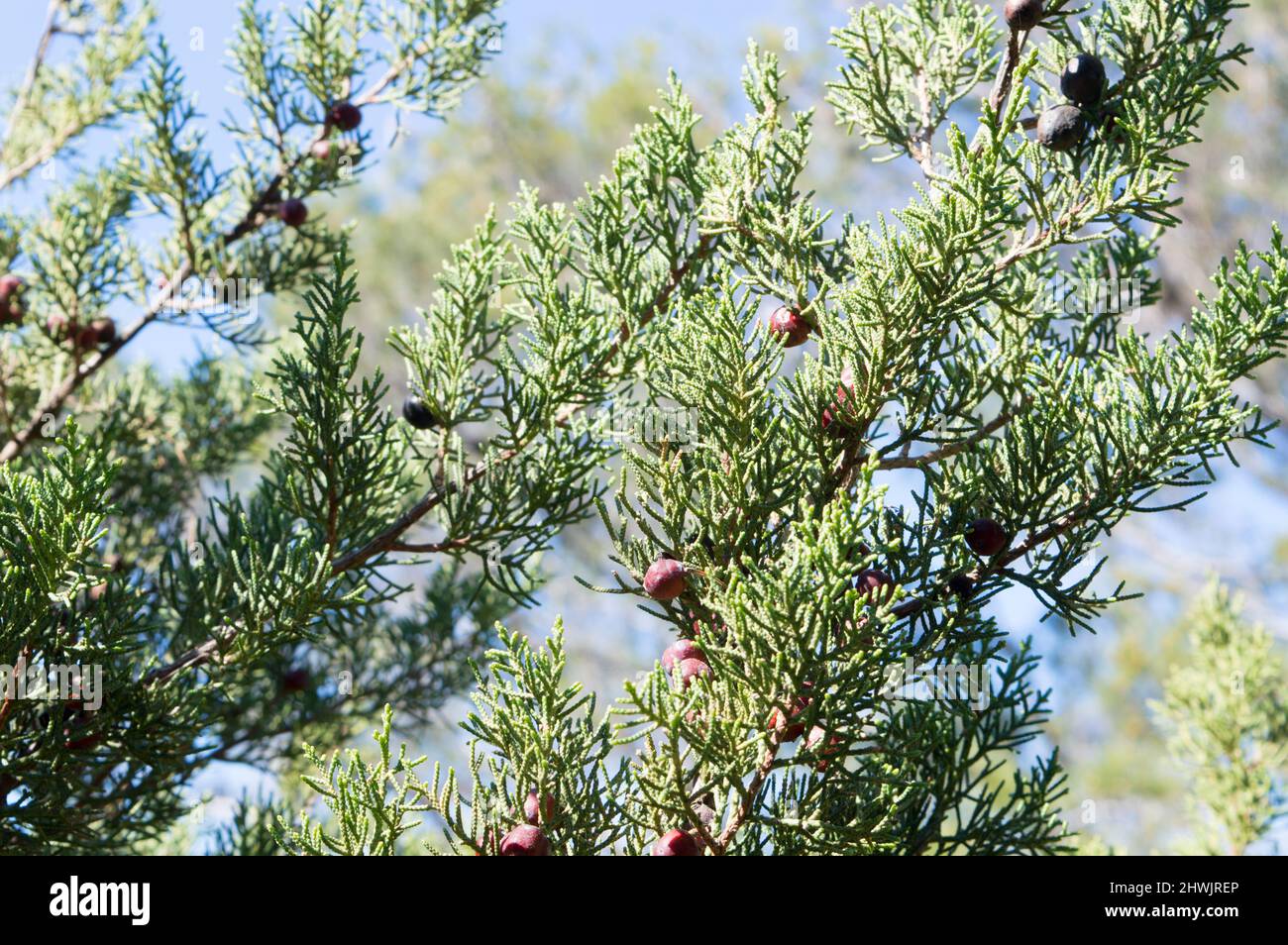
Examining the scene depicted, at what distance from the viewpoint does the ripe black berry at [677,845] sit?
5.28ft

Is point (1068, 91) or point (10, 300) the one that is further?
point (10, 300)

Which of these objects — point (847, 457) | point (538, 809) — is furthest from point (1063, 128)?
point (538, 809)

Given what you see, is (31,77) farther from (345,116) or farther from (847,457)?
(847,457)

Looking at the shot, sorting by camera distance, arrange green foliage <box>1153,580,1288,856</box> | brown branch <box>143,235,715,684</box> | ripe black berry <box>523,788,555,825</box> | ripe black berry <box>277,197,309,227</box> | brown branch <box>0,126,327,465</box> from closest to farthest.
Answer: ripe black berry <box>523,788,555,825</box>, brown branch <box>143,235,715,684</box>, brown branch <box>0,126,327,465</box>, ripe black berry <box>277,197,309,227</box>, green foliage <box>1153,580,1288,856</box>

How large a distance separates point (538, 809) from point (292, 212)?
1.96 meters

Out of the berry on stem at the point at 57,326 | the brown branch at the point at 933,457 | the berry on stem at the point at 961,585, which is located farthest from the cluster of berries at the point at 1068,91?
the berry on stem at the point at 57,326

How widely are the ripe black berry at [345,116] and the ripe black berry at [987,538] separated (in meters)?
2.07

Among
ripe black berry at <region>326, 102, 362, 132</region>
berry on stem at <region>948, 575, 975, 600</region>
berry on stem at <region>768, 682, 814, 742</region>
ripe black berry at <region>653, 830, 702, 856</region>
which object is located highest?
ripe black berry at <region>326, 102, 362, 132</region>

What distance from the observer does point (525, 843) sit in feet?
5.34

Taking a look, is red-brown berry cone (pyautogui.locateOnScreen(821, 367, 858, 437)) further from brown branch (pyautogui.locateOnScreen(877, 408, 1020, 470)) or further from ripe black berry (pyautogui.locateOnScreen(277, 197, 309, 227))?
ripe black berry (pyautogui.locateOnScreen(277, 197, 309, 227))

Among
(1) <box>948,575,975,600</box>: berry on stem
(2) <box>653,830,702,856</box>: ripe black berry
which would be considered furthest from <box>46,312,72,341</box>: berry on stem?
(1) <box>948,575,975,600</box>: berry on stem

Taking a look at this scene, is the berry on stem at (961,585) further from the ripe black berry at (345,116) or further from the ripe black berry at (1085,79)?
the ripe black berry at (345,116)

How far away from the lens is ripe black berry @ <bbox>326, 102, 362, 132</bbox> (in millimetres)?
2975

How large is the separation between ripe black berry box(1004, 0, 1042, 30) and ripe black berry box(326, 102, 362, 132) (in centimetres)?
178
